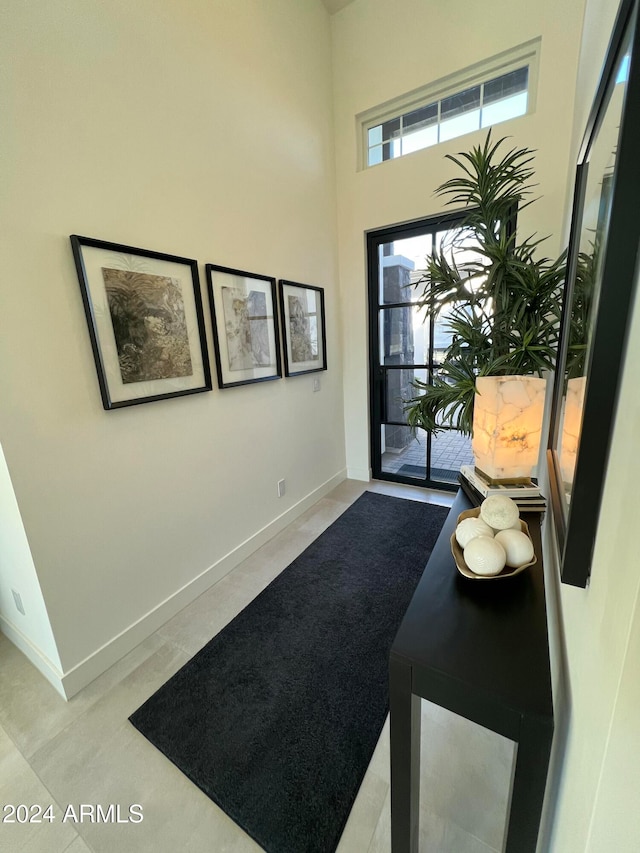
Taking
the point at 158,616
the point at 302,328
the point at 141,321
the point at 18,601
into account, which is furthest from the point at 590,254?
the point at 18,601

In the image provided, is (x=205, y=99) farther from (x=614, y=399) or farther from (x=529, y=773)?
(x=529, y=773)

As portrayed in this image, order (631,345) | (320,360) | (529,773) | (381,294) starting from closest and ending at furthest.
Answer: (631,345)
(529,773)
(320,360)
(381,294)

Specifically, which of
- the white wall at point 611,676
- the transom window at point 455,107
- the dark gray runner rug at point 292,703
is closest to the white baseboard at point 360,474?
the dark gray runner rug at point 292,703

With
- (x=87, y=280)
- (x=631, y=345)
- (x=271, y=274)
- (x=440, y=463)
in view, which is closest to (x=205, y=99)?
(x=271, y=274)

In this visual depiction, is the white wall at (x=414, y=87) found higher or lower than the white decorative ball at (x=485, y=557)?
higher

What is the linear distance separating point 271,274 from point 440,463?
7.19ft

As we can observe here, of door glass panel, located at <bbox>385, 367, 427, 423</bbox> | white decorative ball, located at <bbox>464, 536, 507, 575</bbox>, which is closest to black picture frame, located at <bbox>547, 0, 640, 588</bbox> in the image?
white decorative ball, located at <bbox>464, 536, 507, 575</bbox>

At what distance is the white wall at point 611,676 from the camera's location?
358 millimetres

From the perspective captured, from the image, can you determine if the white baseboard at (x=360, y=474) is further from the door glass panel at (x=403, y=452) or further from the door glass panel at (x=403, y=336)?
the door glass panel at (x=403, y=336)

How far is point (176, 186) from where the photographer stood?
1723 mm

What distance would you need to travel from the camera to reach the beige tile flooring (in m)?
1.01

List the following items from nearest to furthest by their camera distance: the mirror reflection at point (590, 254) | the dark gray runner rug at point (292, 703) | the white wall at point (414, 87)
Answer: the mirror reflection at point (590, 254) → the dark gray runner rug at point (292, 703) → the white wall at point (414, 87)

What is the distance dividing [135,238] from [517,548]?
6.23ft

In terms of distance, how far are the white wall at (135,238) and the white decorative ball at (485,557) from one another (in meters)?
1.49
